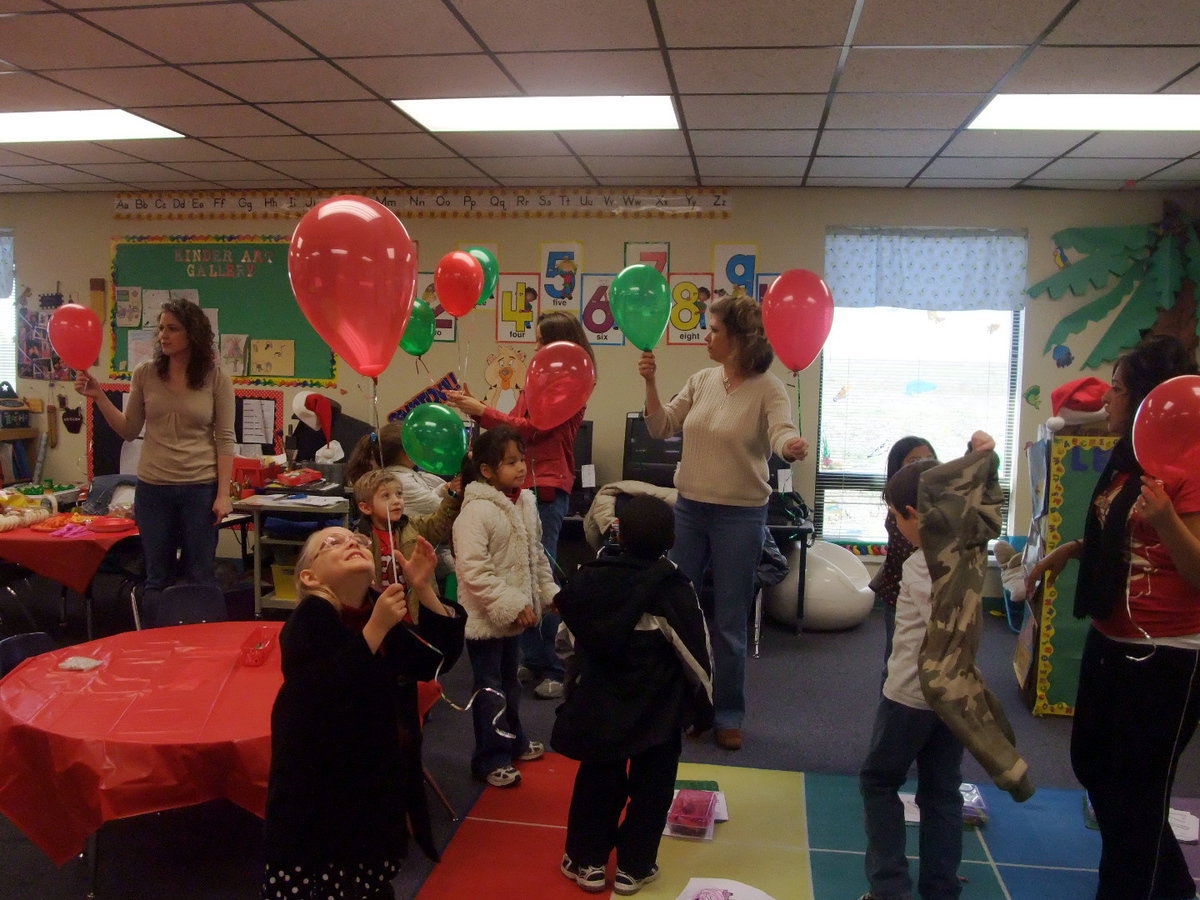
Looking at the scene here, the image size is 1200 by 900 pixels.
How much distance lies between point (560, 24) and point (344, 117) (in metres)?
1.41

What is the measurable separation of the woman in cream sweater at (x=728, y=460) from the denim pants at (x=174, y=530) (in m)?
1.65

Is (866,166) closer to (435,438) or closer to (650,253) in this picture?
(650,253)

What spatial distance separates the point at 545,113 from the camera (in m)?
3.45

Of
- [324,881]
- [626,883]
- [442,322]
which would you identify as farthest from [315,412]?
[324,881]

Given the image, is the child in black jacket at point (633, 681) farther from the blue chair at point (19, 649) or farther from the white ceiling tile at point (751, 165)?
the white ceiling tile at point (751, 165)

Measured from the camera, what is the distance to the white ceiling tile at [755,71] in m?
2.77

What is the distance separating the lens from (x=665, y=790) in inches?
77.1

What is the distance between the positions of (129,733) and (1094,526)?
211 centimetres

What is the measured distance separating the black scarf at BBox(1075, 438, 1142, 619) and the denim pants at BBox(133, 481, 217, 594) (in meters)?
2.67

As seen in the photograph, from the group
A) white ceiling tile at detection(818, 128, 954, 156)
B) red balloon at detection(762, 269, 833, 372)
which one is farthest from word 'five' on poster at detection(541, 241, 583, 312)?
red balloon at detection(762, 269, 833, 372)

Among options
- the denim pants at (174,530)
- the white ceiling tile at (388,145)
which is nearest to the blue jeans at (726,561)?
the denim pants at (174,530)

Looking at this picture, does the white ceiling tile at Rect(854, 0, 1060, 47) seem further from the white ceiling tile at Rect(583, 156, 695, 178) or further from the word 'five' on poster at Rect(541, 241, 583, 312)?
the word 'five' on poster at Rect(541, 241, 583, 312)

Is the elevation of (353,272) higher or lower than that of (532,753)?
higher

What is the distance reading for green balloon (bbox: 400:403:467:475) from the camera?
2.51 m
